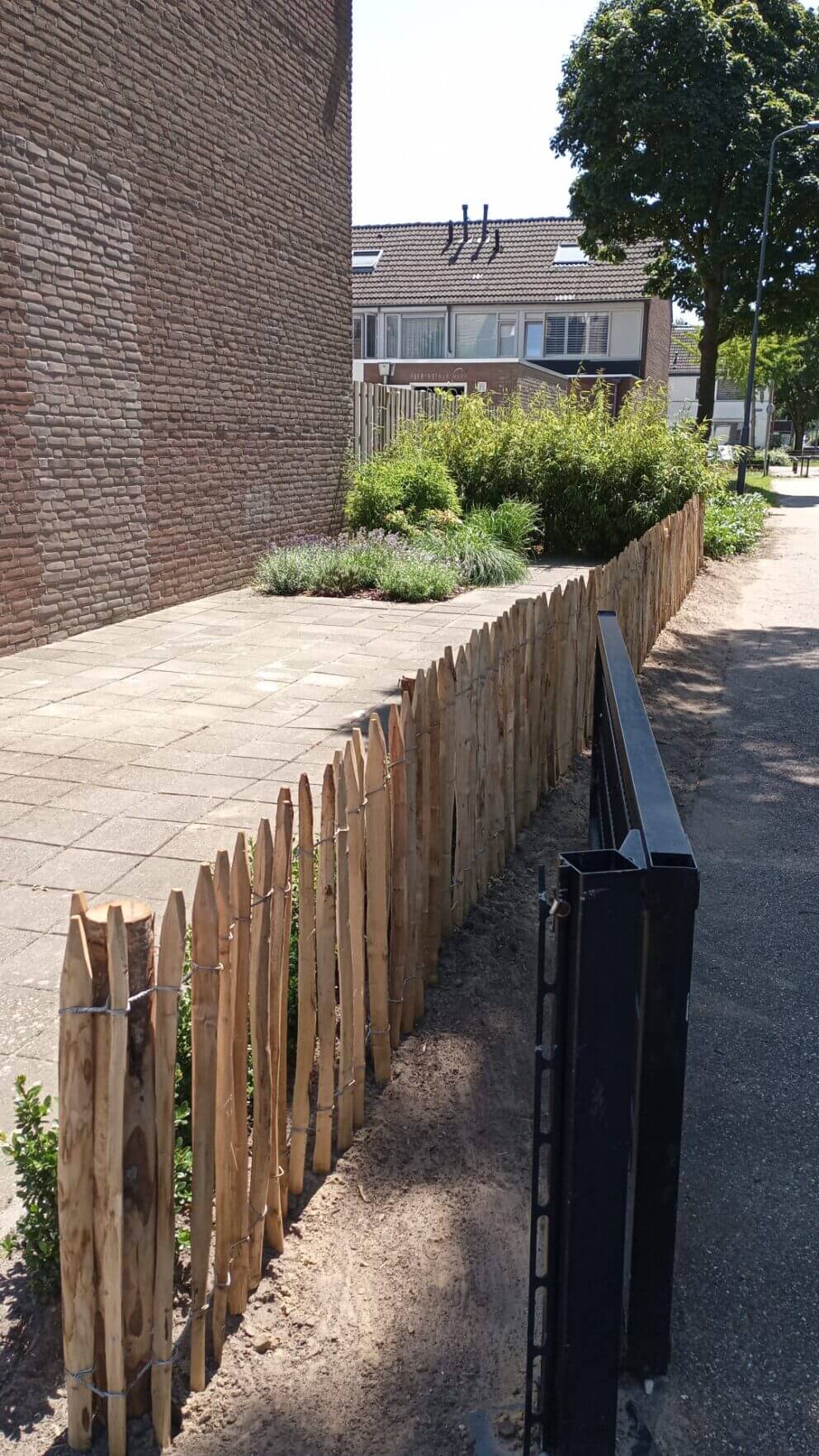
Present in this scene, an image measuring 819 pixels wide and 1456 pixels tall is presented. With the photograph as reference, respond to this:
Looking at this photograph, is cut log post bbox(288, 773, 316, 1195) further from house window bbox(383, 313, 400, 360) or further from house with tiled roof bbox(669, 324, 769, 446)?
house with tiled roof bbox(669, 324, 769, 446)

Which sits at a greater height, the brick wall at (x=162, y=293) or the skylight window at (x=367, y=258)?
the skylight window at (x=367, y=258)

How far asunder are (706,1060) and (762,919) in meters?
1.31

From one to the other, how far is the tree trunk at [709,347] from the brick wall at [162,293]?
1636 cm

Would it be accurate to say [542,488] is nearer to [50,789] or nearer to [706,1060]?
[50,789]

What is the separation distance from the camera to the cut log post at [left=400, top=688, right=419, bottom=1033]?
12.4ft

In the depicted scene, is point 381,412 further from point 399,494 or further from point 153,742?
point 153,742

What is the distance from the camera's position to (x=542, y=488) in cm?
1756

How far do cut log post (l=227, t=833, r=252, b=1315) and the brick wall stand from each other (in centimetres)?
743

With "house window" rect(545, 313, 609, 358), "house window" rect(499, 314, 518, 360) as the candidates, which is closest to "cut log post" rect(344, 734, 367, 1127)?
"house window" rect(499, 314, 518, 360)

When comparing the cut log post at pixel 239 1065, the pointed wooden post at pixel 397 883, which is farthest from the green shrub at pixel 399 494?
the cut log post at pixel 239 1065

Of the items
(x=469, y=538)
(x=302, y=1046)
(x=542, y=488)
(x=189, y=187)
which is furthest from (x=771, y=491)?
(x=302, y=1046)

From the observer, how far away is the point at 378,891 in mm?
3494

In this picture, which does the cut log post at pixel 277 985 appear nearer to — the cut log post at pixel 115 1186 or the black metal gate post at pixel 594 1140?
the cut log post at pixel 115 1186

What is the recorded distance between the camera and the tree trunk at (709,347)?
30.5 meters
